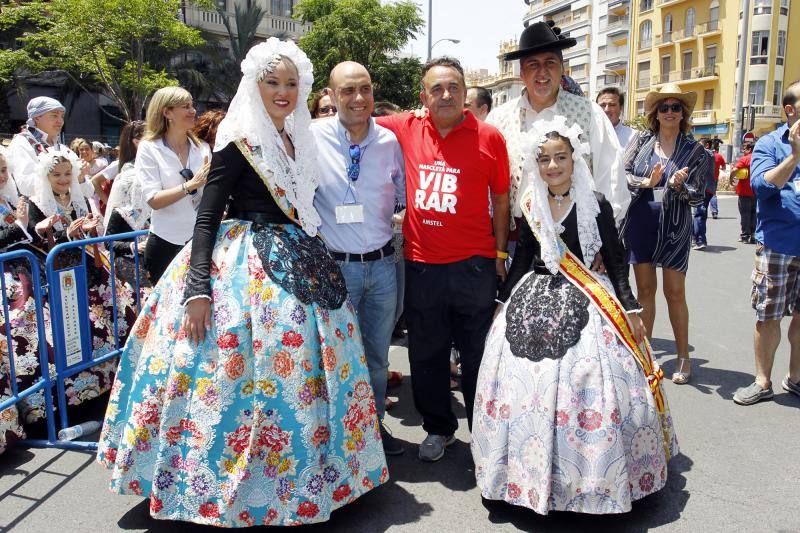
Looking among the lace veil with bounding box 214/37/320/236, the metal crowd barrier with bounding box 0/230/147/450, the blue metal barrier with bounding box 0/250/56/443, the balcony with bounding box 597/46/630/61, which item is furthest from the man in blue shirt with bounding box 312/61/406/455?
the balcony with bounding box 597/46/630/61

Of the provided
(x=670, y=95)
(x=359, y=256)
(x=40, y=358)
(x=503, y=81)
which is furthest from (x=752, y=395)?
(x=503, y=81)

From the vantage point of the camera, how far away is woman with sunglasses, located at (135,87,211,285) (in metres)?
4.17

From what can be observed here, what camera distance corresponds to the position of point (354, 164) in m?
3.42

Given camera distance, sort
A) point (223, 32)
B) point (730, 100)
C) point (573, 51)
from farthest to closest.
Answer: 1. point (573, 51)
2. point (730, 100)
3. point (223, 32)

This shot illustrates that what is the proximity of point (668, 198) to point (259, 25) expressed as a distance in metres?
28.9

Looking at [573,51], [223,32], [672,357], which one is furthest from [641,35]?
[672,357]

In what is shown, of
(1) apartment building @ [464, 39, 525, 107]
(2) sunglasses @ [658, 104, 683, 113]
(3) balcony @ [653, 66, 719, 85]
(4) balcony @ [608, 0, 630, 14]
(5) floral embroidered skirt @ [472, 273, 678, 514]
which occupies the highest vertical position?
(4) balcony @ [608, 0, 630, 14]

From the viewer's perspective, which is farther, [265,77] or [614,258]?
[614,258]

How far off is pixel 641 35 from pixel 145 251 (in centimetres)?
5234

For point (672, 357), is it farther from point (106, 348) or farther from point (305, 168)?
point (106, 348)

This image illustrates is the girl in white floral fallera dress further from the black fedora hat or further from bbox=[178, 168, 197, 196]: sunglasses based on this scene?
bbox=[178, 168, 197, 196]: sunglasses

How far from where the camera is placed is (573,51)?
55969 mm

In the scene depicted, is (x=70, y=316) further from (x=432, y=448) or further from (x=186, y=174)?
(x=432, y=448)

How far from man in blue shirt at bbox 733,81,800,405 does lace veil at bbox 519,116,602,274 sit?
73.6 inches
